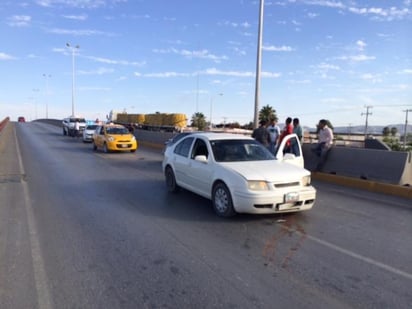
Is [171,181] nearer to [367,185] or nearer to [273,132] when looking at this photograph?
[273,132]

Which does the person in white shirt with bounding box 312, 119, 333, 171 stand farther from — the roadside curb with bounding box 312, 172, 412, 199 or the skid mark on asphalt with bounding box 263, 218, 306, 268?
the skid mark on asphalt with bounding box 263, 218, 306, 268

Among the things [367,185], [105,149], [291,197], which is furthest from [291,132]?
[105,149]

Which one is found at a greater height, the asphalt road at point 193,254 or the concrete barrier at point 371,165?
the concrete barrier at point 371,165

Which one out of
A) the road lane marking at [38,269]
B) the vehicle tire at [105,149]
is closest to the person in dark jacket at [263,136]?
the road lane marking at [38,269]

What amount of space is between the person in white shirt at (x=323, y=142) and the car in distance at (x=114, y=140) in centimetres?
1116

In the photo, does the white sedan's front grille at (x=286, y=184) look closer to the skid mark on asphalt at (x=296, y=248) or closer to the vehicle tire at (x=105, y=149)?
the skid mark on asphalt at (x=296, y=248)

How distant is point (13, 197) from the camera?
848 centimetres

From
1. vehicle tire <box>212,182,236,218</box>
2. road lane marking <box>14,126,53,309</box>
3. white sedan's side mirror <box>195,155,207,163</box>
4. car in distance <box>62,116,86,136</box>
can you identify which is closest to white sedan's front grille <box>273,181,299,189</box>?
vehicle tire <box>212,182,236,218</box>

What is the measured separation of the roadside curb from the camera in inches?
374

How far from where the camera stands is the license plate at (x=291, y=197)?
6.45 meters

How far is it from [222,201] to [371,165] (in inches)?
233

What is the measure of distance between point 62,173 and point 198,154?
5.86 metres

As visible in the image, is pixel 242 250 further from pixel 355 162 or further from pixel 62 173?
pixel 62 173

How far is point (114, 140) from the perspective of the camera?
66.2 feet
